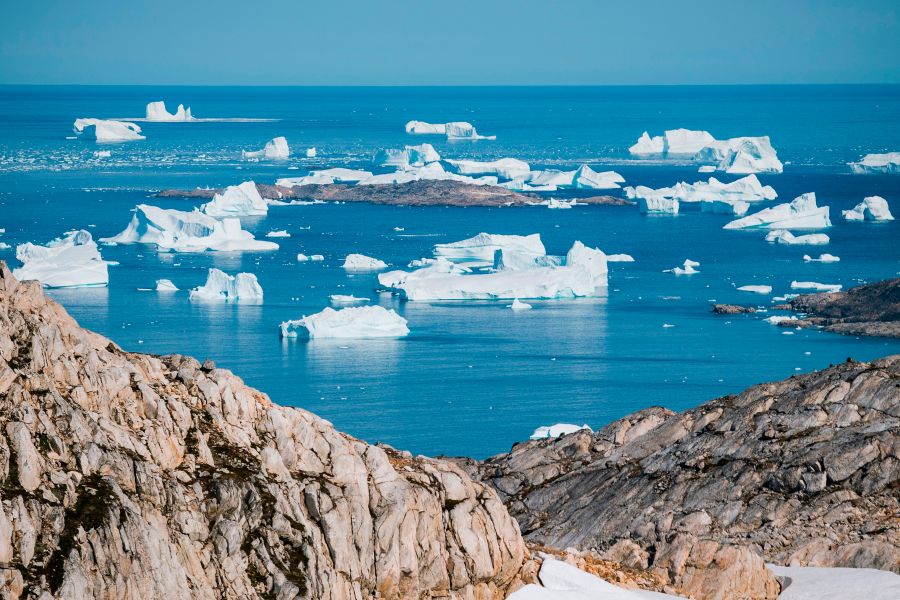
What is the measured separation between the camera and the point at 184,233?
81.7 m

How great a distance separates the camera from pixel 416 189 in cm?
11088

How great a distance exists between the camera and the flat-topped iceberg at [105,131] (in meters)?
164

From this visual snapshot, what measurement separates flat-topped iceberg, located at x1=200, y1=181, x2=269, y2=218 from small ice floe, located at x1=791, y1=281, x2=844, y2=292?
39959 millimetres

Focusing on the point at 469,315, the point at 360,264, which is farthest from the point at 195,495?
the point at 360,264

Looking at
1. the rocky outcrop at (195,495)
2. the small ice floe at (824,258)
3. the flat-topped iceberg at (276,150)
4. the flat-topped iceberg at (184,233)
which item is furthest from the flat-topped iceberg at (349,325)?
the flat-topped iceberg at (276,150)

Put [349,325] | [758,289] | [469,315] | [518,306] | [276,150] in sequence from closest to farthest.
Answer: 1. [349,325]
2. [469,315]
3. [518,306]
4. [758,289]
5. [276,150]

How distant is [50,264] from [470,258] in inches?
874

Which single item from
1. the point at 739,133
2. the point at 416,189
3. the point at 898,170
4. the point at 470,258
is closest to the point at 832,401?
the point at 470,258

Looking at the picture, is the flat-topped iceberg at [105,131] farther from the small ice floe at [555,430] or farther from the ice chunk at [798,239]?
the small ice floe at [555,430]

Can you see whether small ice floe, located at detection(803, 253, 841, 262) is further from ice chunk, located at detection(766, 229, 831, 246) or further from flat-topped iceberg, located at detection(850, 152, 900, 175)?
flat-topped iceberg, located at detection(850, 152, 900, 175)

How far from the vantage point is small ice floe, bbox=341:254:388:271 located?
7444 centimetres

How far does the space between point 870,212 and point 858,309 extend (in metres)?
35.6

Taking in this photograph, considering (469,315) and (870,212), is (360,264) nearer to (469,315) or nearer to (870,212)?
(469,315)

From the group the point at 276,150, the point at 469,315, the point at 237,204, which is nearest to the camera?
the point at 469,315
